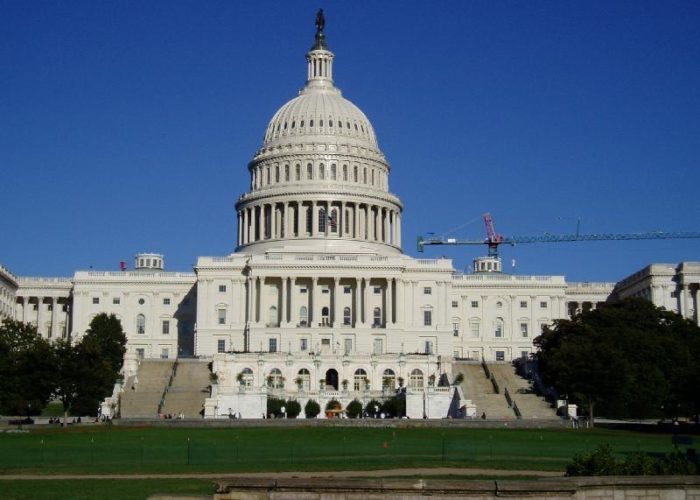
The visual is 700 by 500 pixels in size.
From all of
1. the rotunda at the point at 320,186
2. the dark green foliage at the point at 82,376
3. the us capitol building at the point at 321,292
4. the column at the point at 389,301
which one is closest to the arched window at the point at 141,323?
the us capitol building at the point at 321,292

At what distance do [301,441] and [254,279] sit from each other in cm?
7056

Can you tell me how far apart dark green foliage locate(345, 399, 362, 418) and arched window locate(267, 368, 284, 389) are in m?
9.74

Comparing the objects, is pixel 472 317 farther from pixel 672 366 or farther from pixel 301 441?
pixel 301 441

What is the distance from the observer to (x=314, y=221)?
155 m

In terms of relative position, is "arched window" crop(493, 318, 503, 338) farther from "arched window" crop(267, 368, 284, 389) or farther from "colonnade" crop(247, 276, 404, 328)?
"arched window" crop(267, 368, 284, 389)

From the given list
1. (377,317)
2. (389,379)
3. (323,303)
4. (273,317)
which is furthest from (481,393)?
(273,317)

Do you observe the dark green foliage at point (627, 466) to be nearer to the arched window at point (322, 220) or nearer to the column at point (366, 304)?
the column at point (366, 304)

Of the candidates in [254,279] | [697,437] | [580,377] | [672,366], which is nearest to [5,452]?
[697,437]

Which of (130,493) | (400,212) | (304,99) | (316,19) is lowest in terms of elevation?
(130,493)

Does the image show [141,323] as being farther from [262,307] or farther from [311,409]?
[311,409]

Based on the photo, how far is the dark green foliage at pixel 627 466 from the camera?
36562 millimetres

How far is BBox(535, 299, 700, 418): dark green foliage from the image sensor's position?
98.2 m

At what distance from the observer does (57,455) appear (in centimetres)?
5769

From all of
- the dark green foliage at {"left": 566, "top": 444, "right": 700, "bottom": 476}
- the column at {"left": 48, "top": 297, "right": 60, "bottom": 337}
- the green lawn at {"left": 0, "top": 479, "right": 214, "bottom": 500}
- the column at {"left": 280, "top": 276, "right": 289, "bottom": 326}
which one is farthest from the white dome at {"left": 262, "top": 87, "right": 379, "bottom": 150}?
the dark green foliage at {"left": 566, "top": 444, "right": 700, "bottom": 476}
